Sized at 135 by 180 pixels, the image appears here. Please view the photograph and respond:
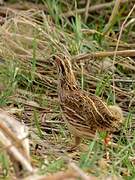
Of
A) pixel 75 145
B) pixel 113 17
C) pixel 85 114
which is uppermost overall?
pixel 113 17

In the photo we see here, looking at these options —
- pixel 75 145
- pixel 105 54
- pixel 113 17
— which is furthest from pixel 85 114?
pixel 113 17

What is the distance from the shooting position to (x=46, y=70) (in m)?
7.56

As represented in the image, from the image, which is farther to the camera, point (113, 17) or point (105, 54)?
point (113, 17)

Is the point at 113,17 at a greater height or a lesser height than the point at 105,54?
greater

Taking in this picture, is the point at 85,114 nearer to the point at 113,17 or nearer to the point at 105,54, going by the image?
the point at 105,54

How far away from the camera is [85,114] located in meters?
5.65

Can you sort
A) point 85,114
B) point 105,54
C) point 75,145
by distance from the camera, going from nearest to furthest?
point 85,114 → point 75,145 → point 105,54

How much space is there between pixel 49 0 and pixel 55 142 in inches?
106

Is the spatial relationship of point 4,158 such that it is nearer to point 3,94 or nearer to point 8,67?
point 3,94

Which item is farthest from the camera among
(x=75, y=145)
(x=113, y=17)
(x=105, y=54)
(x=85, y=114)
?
(x=113, y=17)

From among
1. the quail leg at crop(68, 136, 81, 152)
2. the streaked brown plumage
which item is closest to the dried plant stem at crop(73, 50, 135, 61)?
the streaked brown plumage

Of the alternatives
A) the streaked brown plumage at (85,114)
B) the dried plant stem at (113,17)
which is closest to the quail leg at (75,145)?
the streaked brown plumage at (85,114)

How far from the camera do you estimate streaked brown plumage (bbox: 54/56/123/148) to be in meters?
5.56

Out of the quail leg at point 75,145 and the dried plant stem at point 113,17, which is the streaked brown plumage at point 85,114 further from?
the dried plant stem at point 113,17
